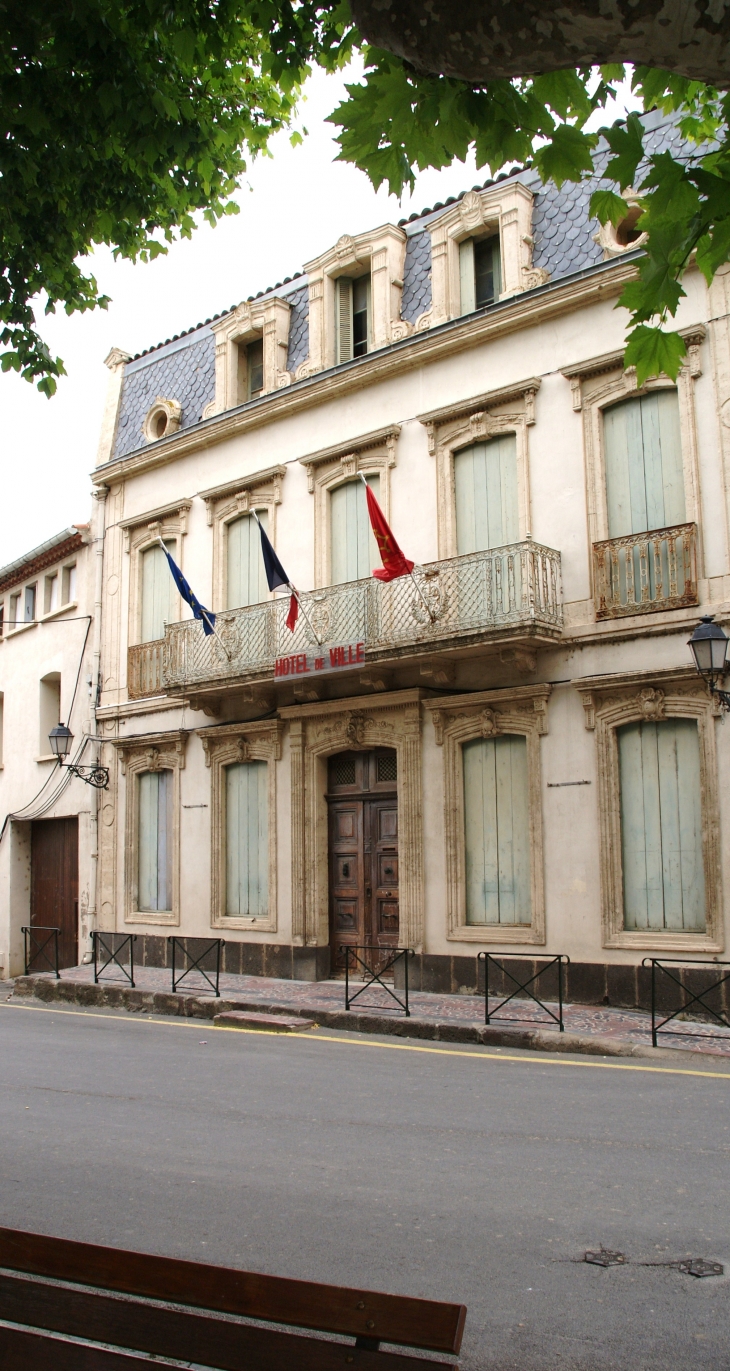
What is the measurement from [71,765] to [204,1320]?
18692 mm

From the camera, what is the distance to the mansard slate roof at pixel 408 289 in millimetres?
14766

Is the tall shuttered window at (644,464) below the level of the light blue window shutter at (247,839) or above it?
above

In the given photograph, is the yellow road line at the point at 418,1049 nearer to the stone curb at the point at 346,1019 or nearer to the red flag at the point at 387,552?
the stone curb at the point at 346,1019

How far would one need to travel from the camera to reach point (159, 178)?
809cm

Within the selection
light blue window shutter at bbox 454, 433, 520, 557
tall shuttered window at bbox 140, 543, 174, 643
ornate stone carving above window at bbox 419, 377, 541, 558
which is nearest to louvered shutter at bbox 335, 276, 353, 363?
ornate stone carving above window at bbox 419, 377, 541, 558

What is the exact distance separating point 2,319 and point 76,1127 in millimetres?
5902

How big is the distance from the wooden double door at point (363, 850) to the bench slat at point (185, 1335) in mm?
13414

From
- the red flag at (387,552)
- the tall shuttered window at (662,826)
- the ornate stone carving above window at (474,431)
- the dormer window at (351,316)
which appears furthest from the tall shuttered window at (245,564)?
the tall shuttered window at (662,826)

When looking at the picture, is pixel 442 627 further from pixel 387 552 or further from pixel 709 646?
pixel 709 646

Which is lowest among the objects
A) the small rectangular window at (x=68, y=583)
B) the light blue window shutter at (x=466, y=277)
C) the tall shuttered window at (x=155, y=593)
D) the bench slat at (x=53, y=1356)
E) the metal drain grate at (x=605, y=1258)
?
the metal drain grate at (x=605, y=1258)

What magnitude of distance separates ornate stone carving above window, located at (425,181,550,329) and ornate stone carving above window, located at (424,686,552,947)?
5593mm

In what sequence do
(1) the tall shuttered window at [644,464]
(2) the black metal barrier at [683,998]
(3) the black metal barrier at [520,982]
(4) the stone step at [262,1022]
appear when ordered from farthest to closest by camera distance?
(1) the tall shuttered window at [644,464] < (4) the stone step at [262,1022] < (3) the black metal barrier at [520,982] < (2) the black metal barrier at [683,998]

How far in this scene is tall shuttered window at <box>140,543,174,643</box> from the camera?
65.5 feet

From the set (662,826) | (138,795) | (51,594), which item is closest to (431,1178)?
(662,826)
